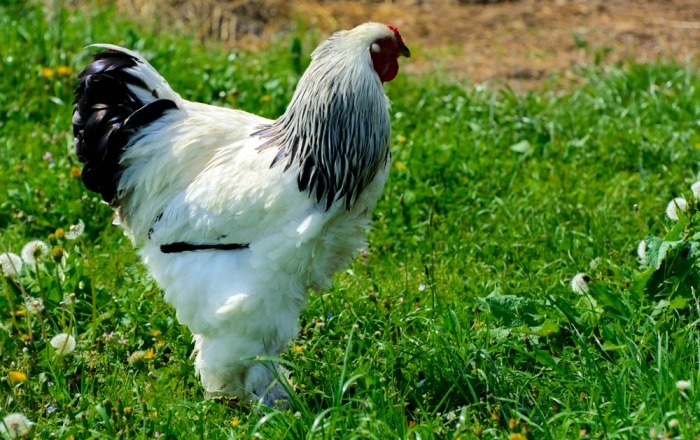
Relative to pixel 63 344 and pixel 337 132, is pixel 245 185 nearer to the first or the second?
pixel 337 132

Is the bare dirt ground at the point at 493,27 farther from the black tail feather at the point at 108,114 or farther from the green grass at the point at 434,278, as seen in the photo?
the black tail feather at the point at 108,114

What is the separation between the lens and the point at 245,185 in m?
3.64

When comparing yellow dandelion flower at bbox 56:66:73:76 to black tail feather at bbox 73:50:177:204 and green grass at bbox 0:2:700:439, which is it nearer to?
green grass at bbox 0:2:700:439

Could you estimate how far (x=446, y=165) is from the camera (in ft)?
18.8

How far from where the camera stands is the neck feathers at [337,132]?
3574 millimetres

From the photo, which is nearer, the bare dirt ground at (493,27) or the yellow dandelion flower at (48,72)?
the yellow dandelion flower at (48,72)

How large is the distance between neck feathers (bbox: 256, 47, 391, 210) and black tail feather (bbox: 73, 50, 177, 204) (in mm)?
725

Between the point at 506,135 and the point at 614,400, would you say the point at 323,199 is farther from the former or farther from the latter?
the point at 506,135

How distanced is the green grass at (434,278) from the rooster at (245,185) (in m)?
0.32

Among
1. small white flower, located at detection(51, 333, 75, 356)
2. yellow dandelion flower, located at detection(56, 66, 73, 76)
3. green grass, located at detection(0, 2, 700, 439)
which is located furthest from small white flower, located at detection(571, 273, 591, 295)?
yellow dandelion flower, located at detection(56, 66, 73, 76)

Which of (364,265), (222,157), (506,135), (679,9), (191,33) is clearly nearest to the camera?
(222,157)

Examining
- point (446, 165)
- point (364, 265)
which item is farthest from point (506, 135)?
point (364, 265)

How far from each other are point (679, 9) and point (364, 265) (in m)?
5.00

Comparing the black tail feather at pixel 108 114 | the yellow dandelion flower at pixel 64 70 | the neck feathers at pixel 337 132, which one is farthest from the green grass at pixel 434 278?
the neck feathers at pixel 337 132
